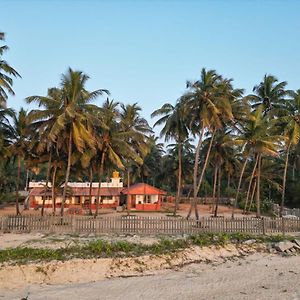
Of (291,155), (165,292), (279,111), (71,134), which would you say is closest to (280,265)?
(165,292)

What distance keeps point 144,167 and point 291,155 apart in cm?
2213

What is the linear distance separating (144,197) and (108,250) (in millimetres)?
33392

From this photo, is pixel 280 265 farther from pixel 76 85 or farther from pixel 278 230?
pixel 76 85

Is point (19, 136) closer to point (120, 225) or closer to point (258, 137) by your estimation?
point (120, 225)

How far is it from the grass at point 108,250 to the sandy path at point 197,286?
1.65m

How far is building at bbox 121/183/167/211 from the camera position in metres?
48.3

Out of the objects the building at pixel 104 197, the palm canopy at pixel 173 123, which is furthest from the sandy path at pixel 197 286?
the building at pixel 104 197

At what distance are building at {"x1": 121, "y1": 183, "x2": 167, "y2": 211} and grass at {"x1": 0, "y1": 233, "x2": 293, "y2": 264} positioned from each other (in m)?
29.8

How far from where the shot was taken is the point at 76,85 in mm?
25906

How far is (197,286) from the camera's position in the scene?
12.7m

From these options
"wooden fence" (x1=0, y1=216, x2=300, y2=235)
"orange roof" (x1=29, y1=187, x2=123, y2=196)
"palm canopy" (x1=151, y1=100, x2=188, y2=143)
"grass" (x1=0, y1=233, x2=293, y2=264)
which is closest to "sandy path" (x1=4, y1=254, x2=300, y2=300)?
"grass" (x1=0, y1=233, x2=293, y2=264)

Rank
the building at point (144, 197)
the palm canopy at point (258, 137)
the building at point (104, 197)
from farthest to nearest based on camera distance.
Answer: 1. the building at point (144, 197)
2. the building at point (104, 197)
3. the palm canopy at point (258, 137)

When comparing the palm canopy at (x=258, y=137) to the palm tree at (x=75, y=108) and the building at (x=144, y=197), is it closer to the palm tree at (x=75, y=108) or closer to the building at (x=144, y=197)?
the palm tree at (x=75, y=108)

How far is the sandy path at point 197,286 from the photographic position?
11758 mm
